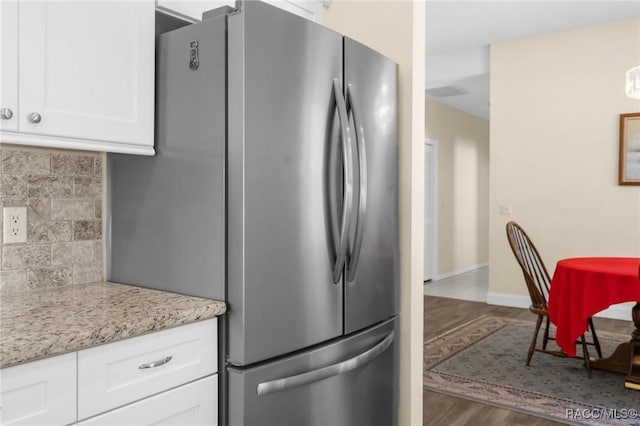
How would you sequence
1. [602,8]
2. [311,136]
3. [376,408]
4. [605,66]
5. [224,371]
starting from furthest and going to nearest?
[605,66] < [602,8] < [376,408] < [311,136] < [224,371]

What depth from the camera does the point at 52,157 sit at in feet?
5.52

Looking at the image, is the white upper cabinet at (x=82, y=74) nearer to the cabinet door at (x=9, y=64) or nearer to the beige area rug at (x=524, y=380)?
the cabinet door at (x=9, y=64)

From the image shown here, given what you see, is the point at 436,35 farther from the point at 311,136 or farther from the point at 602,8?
the point at 311,136

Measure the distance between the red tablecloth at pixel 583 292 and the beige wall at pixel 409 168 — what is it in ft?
4.78

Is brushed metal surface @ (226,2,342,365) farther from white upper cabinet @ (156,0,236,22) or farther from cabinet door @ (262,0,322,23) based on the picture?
cabinet door @ (262,0,322,23)

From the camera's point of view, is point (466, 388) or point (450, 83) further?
point (450, 83)

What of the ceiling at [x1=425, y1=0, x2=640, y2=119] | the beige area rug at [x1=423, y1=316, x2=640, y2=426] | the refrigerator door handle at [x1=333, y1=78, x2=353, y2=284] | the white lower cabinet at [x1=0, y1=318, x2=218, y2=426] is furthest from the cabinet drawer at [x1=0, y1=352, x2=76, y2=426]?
the ceiling at [x1=425, y1=0, x2=640, y2=119]

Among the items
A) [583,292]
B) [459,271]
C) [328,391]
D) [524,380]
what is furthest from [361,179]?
[459,271]

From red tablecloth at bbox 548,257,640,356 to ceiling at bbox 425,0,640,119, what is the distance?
8.26 feet

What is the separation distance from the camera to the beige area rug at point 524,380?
279 cm

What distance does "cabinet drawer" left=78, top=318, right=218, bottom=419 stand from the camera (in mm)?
1129

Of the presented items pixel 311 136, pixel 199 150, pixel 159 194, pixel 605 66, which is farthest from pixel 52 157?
pixel 605 66

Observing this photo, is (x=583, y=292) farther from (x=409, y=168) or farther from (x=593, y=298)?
(x=409, y=168)

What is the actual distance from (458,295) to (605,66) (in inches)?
123
